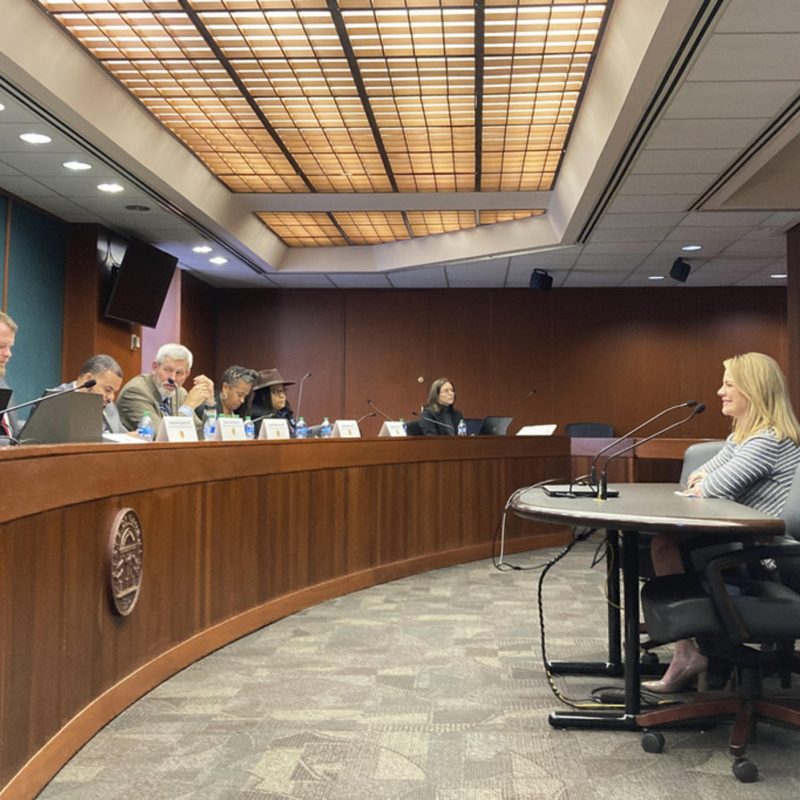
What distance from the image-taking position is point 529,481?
24.5 feet

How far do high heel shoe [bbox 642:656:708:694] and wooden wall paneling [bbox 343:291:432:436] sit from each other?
28.3 feet

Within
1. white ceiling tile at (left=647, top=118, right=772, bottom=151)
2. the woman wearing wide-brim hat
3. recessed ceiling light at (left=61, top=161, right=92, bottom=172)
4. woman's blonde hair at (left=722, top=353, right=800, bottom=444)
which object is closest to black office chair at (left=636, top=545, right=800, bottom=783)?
woman's blonde hair at (left=722, top=353, right=800, bottom=444)

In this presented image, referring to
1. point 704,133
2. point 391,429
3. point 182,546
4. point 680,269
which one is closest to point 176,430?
point 182,546

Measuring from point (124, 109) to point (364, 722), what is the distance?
4691 mm

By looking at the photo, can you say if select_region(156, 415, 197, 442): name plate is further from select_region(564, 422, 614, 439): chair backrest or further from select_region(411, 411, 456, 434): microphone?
select_region(564, 422, 614, 439): chair backrest

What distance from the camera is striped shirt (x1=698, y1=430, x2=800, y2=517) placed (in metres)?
2.82

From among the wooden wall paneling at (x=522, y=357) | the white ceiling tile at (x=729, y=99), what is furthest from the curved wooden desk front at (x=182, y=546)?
the wooden wall paneling at (x=522, y=357)

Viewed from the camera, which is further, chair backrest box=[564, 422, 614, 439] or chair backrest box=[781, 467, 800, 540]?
chair backrest box=[564, 422, 614, 439]

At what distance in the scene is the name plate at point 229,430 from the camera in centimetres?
424

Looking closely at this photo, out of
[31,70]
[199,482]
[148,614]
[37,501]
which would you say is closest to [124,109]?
[31,70]

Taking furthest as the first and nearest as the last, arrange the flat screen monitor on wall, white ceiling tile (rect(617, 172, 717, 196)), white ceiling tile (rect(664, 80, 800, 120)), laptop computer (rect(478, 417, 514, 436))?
1. the flat screen monitor on wall
2. laptop computer (rect(478, 417, 514, 436))
3. white ceiling tile (rect(617, 172, 717, 196))
4. white ceiling tile (rect(664, 80, 800, 120))

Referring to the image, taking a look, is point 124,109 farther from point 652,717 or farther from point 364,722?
point 652,717

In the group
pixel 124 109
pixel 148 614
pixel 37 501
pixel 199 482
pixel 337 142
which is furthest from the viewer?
pixel 337 142

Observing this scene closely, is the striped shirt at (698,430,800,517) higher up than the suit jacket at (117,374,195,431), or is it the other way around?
the suit jacket at (117,374,195,431)
